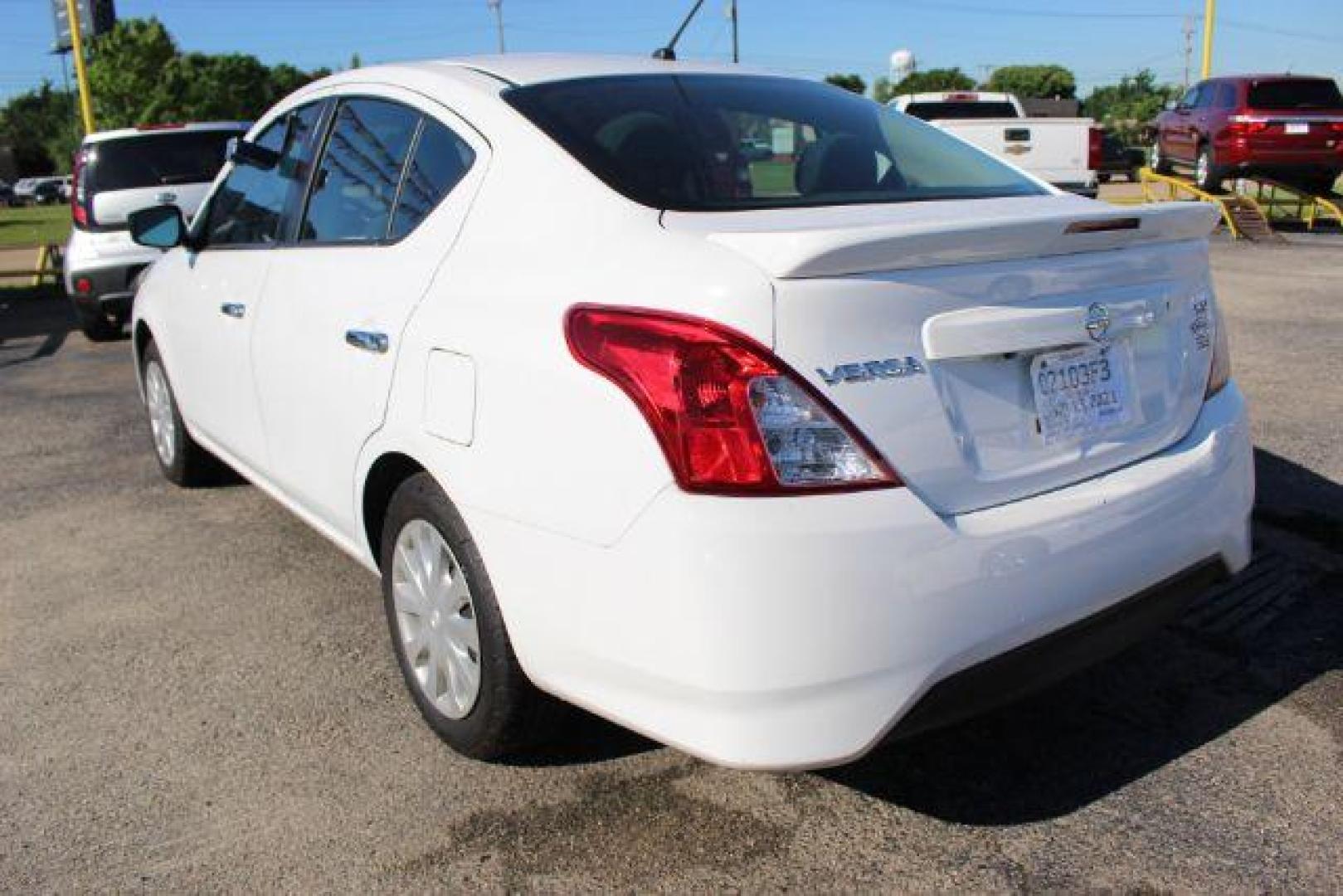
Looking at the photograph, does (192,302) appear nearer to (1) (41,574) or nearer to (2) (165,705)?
(1) (41,574)

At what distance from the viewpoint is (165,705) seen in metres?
3.30

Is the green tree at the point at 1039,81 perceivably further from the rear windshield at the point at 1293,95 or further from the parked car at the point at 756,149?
the parked car at the point at 756,149

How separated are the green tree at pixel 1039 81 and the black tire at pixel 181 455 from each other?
94.9m

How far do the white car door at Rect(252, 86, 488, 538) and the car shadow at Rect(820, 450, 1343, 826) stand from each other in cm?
153

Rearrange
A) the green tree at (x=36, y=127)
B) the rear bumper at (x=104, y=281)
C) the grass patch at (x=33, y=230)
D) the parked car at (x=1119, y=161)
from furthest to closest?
the green tree at (x=36, y=127), the parked car at (x=1119, y=161), the grass patch at (x=33, y=230), the rear bumper at (x=104, y=281)

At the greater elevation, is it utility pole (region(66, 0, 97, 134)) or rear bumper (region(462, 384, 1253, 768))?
utility pole (region(66, 0, 97, 134))

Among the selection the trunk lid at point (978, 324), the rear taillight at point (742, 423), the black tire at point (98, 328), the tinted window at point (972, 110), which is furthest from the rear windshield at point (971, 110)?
the rear taillight at point (742, 423)

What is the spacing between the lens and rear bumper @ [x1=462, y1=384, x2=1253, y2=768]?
6.93 ft

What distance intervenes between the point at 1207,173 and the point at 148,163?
585 inches

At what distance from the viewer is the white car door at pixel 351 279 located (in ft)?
9.59

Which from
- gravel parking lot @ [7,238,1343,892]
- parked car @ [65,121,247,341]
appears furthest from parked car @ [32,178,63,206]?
gravel parking lot @ [7,238,1343,892]

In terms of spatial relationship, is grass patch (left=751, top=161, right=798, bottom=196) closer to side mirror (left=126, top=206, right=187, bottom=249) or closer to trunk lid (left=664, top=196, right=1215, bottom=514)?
trunk lid (left=664, top=196, right=1215, bottom=514)

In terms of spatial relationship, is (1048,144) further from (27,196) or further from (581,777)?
(27,196)

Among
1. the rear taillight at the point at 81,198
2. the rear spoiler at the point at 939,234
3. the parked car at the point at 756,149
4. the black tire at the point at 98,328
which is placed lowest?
the black tire at the point at 98,328
